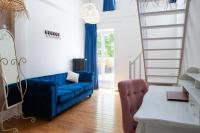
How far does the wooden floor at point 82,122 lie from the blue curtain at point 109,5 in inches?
138

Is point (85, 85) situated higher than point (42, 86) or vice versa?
point (42, 86)

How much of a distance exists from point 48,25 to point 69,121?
104 inches

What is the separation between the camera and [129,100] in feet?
6.05

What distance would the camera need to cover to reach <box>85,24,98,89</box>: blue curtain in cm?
622

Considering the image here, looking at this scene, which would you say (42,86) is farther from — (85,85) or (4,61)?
(85,85)

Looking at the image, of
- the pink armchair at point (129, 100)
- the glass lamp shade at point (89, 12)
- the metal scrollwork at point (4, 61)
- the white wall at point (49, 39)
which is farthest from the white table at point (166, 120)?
the white wall at point (49, 39)

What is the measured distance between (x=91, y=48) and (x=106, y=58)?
2.31 feet

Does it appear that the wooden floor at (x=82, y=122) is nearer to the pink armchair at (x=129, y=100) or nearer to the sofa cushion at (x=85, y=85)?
the sofa cushion at (x=85, y=85)

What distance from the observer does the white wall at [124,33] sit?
18.6 feet

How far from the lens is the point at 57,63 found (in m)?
4.92

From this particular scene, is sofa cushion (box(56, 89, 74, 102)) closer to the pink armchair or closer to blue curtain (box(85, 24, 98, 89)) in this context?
the pink armchair

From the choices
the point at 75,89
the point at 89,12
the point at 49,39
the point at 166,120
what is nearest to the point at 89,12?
the point at 89,12

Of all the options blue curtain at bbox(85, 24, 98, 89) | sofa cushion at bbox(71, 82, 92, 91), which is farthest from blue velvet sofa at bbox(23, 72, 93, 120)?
blue curtain at bbox(85, 24, 98, 89)

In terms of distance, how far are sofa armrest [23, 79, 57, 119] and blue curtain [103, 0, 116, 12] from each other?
388cm
